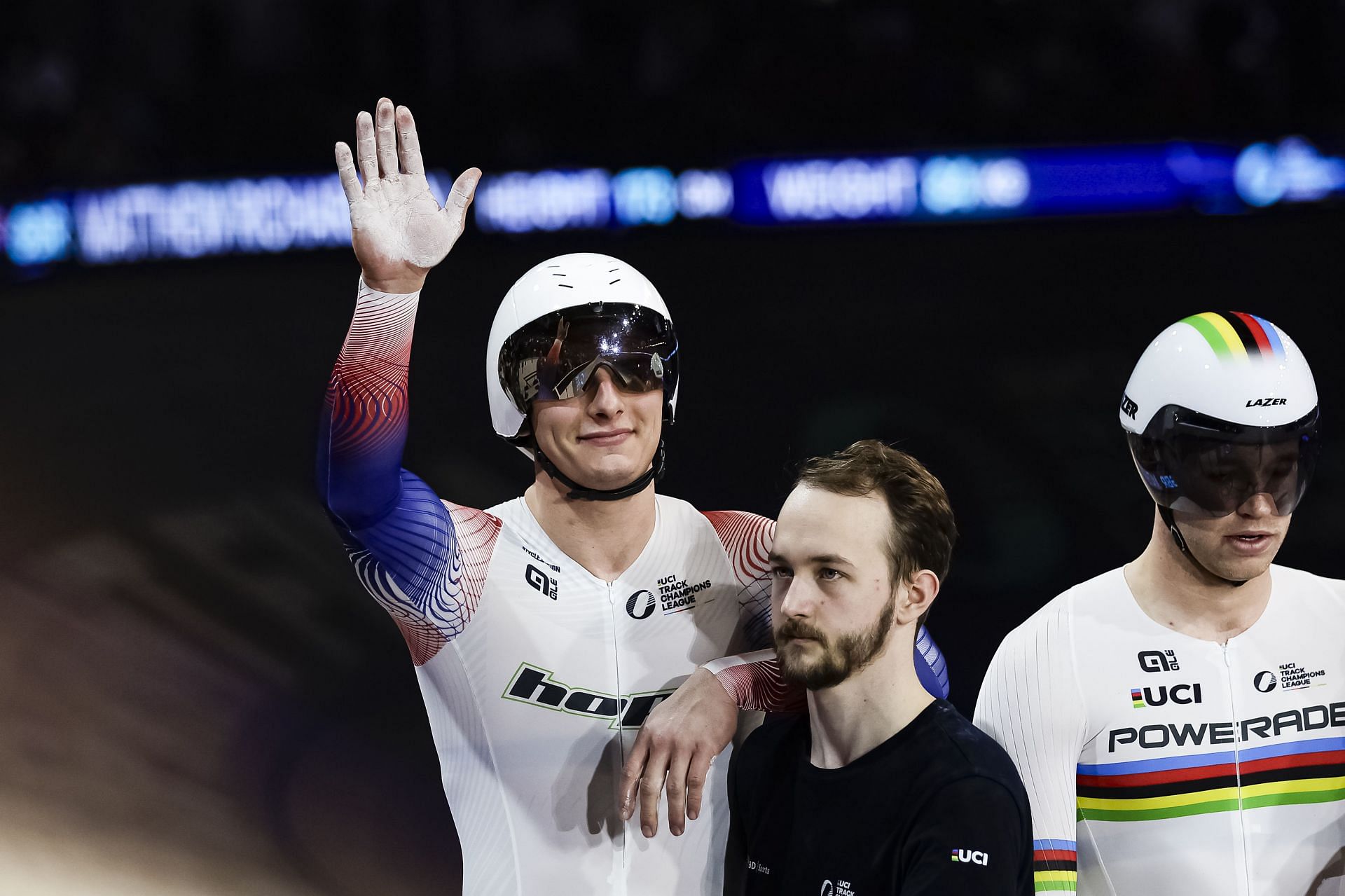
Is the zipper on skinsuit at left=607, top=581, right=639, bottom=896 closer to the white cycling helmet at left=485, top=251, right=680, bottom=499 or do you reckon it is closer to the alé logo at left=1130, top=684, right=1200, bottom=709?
the white cycling helmet at left=485, top=251, right=680, bottom=499

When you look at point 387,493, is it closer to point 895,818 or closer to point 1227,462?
point 895,818

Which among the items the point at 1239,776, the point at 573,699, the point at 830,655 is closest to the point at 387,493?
the point at 573,699

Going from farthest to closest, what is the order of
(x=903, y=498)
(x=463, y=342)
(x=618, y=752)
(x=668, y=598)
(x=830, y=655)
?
(x=463, y=342)
(x=668, y=598)
(x=618, y=752)
(x=903, y=498)
(x=830, y=655)

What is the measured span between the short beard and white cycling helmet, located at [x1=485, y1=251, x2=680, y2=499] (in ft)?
2.28

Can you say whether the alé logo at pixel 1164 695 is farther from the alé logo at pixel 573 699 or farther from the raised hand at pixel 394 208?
the raised hand at pixel 394 208

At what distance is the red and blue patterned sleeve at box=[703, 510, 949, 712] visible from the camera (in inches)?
127

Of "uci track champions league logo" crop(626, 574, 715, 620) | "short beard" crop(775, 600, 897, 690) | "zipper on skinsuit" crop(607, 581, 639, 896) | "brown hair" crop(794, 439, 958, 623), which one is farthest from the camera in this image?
"uci track champions league logo" crop(626, 574, 715, 620)

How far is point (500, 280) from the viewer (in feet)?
24.1

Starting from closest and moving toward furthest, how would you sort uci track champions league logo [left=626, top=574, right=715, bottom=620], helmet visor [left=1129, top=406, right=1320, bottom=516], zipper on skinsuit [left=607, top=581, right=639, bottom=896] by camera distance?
1. helmet visor [left=1129, top=406, right=1320, bottom=516]
2. zipper on skinsuit [left=607, top=581, right=639, bottom=896]
3. uci track champions league logo [left=626, top=574, right=715, bottom=620]

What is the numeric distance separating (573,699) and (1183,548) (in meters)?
1.56

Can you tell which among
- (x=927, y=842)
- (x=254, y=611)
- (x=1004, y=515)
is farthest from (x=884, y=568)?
(x=254, y=611)

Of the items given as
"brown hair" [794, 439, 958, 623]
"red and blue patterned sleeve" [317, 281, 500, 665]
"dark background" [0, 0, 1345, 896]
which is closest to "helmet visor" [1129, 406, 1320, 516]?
"brown hair" [794, 439, 958, 623]

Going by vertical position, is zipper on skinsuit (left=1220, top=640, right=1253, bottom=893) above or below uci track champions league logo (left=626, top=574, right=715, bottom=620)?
below

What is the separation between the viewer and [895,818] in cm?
275
